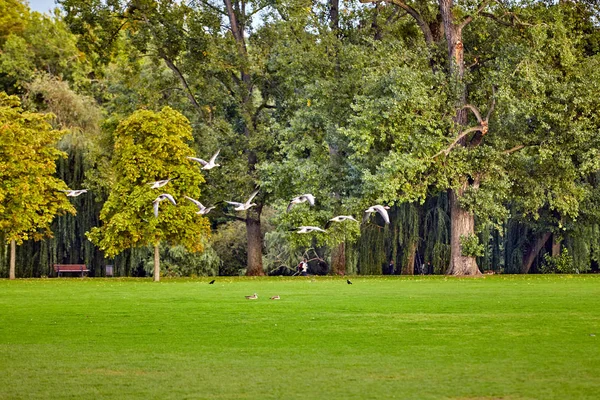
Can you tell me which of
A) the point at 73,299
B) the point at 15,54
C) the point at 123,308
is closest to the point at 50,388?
the point at 123,308

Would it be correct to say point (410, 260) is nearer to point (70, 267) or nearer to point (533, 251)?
point (533, 251)

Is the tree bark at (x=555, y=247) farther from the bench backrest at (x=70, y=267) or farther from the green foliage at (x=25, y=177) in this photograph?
the bench backrest at (x=70, y=267)

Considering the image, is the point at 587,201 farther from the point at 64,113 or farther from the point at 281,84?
the point at 64,113

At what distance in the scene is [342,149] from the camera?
51500mm

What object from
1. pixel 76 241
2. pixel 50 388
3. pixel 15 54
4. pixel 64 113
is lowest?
pixel 50 388

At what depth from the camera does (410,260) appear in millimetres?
58688

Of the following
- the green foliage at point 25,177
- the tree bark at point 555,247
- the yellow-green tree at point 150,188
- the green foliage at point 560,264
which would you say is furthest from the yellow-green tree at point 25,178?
the tree bark at point 555,247

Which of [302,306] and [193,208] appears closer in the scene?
[302,306]

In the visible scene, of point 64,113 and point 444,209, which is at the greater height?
point 64,113

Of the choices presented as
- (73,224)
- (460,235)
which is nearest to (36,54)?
(73,224)

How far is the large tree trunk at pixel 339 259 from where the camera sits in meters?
58.7

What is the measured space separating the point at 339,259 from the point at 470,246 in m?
9.97

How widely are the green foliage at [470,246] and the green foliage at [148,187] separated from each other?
39.5 ft

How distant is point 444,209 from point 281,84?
1104 cm
